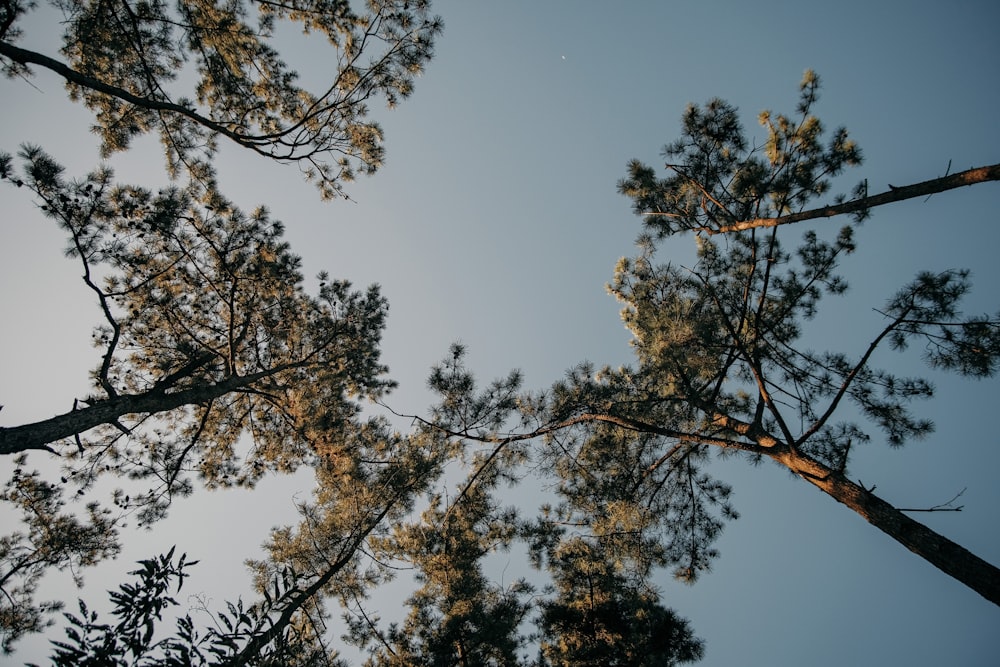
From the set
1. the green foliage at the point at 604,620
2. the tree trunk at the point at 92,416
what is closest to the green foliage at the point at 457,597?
the green foliage at the point at 604,620

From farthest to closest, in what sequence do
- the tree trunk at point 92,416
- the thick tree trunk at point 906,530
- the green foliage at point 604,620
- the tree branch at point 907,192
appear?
the green foliage at point 604,620
the tree trunk at point 92,416
the tree branch at point 907,192
the thick tree trunk at point 906,530

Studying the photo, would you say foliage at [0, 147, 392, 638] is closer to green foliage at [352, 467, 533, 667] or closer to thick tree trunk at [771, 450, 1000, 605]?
green foliage at [352, 467, 533, 667]

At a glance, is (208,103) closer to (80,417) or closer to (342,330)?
(342,330)

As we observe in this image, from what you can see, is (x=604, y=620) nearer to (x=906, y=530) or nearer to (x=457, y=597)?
(x=457, y=597)

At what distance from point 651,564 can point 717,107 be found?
258 inches

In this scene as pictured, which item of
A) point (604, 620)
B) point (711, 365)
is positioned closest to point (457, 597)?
point (604, 620)

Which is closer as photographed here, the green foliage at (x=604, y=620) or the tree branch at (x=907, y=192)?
the tree branch at (x=907, y=192)

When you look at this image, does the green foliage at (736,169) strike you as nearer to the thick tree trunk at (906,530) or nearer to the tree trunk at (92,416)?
the thick tree trunk at (906,530)

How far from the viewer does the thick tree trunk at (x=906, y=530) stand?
10.5 feet

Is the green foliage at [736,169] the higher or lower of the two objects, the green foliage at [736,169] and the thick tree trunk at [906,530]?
the higher

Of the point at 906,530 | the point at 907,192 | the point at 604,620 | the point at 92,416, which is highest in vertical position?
the point at 907,192

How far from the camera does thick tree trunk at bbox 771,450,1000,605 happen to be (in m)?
3.21

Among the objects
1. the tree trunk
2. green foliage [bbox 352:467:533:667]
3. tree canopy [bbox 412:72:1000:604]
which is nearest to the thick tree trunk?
tree canopy [bbox 412:72:1000:604]

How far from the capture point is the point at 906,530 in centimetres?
370
